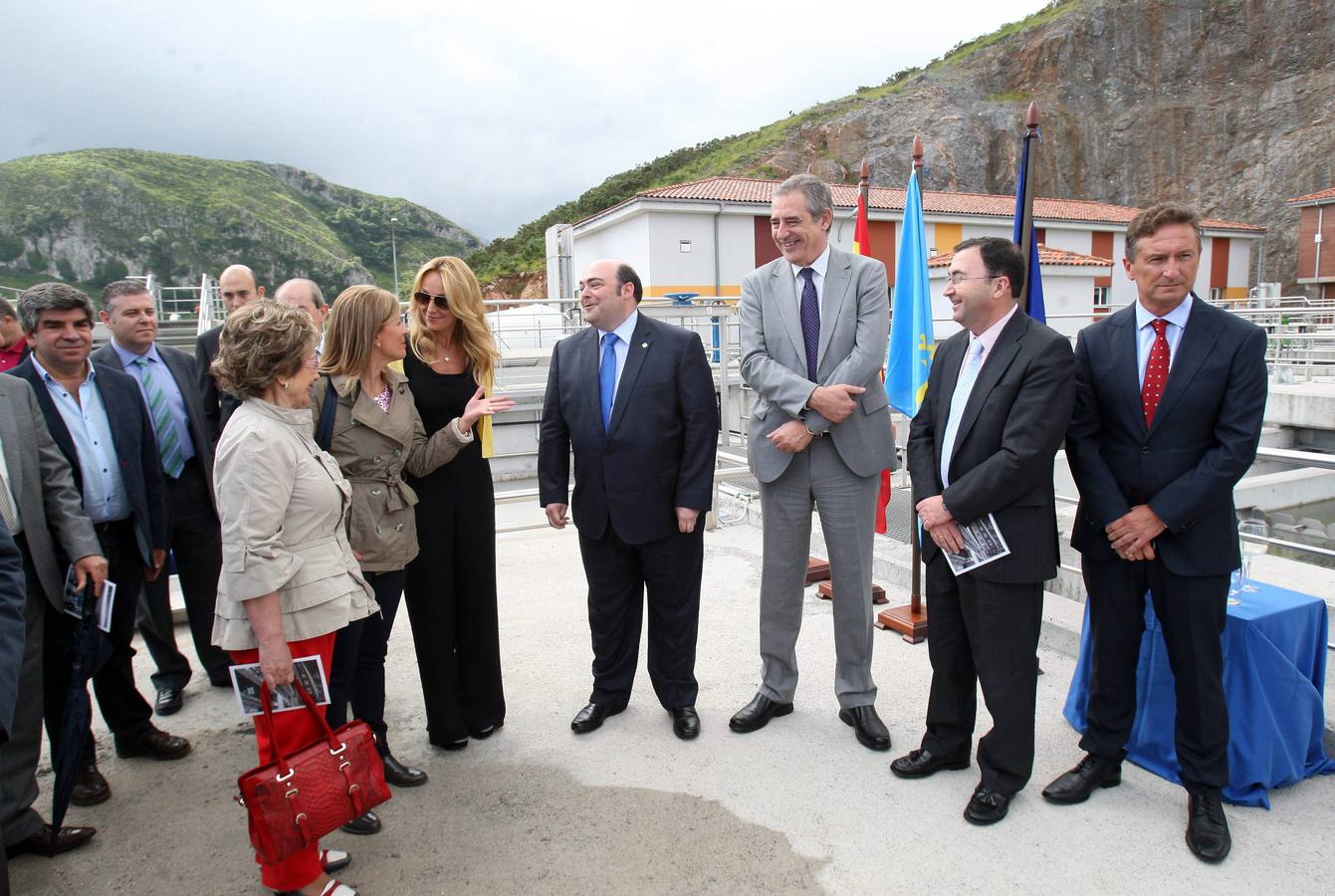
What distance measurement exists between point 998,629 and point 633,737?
4.86ft

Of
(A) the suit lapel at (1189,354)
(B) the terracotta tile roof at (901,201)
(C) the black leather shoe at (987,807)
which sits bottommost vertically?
(C) the black leather shoe at (987,807)

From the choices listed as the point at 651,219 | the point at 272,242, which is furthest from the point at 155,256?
the point at 651,219

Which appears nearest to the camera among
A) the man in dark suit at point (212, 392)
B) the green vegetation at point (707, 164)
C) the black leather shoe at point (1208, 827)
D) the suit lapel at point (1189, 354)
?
the black leather shoe at point (1208, 827)

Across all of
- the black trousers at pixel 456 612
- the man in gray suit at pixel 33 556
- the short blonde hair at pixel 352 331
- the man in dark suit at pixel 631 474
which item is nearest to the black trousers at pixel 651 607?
the man in dark suit at pixel 631 474

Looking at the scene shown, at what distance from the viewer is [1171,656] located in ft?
7.95

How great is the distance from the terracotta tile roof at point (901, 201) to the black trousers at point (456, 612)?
2594 cm

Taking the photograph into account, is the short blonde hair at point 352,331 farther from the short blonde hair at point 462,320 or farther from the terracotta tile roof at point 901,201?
the terracotta tile roof at point 901,201

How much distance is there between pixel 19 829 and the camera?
7.65 feet

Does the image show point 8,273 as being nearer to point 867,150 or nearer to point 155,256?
point 155,256

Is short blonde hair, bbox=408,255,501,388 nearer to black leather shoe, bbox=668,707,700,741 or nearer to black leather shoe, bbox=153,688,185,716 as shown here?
black leather shoe, bbox=668,707,700,741

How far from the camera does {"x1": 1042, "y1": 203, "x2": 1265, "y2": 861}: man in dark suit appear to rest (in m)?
2.25

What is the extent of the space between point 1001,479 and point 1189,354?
676 mm

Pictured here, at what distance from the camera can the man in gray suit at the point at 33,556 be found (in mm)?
2342

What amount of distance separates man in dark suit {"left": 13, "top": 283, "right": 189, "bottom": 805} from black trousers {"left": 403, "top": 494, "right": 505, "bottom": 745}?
3.55 feet
